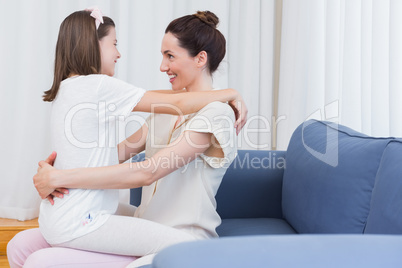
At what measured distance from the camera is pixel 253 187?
6.59 feet

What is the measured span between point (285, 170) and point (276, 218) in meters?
Answer: 0.22

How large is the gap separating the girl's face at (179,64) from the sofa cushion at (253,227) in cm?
→ 54

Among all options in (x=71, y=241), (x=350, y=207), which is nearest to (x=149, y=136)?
(x=71, y=241)

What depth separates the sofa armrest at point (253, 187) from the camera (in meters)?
2.01

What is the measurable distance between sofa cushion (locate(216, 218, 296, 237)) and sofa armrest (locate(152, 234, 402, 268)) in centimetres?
101

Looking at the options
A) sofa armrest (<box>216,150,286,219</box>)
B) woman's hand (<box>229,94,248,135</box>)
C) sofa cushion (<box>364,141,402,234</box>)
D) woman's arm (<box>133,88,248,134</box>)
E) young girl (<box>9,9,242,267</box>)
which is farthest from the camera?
sofa armrest (<box>216,150,286,219</box>)

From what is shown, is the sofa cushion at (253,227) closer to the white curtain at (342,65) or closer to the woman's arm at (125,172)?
the woman's arm at (125,172)

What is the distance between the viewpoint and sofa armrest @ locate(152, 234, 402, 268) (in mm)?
662

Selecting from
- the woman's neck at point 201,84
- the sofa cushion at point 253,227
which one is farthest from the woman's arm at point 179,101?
the sofa cushion at point 253,227

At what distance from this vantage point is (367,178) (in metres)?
1.30

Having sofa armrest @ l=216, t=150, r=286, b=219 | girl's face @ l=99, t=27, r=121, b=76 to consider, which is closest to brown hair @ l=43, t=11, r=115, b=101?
girl's face @ l=99, t=27, r=121, b=76

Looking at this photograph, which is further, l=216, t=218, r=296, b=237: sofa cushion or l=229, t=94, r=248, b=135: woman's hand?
l=216, t=218, r=296, b=237: sofa cushion

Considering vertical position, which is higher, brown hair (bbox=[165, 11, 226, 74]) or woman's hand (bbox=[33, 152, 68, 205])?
brown hair (bbox=[165, 11, 226, 74])

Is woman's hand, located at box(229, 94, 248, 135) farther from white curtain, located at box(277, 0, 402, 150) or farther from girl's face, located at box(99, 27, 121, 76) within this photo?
white curtain, located at box(277, 0, 402, 150)
